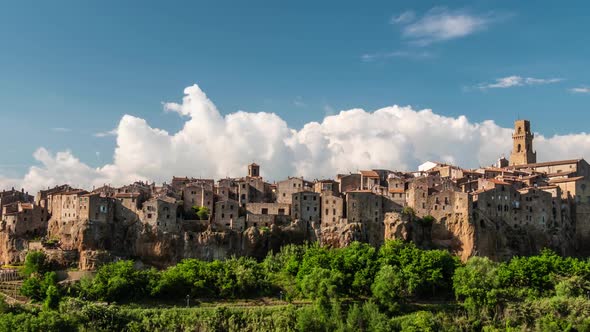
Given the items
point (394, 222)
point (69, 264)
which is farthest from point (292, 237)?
point (69, 264)

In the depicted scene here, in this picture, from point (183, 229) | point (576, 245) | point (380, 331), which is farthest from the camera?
point (576, 245)

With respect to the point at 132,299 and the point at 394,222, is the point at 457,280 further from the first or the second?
the point at 132,299

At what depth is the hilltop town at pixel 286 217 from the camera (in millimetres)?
70438

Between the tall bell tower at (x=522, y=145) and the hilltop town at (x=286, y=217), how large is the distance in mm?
21273

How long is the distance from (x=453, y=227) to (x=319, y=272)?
60.4 feet

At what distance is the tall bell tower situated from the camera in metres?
104

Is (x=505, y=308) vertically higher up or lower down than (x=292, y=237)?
lower down

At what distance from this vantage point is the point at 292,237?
242 feet

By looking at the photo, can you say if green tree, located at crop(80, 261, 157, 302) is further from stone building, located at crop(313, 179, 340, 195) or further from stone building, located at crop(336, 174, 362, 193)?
stone building, located at crop(336, 174, 362, 193)

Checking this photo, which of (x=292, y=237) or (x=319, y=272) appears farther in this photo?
(x=292, y=237)

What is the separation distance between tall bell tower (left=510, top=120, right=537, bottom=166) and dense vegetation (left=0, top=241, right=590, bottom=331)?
3717 centimetres

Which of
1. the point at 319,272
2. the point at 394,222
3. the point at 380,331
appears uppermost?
the point at 394,222

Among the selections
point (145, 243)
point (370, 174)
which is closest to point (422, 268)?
point (370, 174)

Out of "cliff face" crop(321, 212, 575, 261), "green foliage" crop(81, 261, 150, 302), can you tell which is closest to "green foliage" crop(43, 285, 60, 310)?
"green foliage" crop(81, 261, 150, 302)
